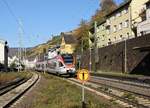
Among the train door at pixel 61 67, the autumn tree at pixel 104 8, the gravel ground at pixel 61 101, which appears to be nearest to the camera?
the gravel ground at pixel 61 101

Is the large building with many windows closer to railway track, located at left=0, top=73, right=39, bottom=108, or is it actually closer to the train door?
the train door

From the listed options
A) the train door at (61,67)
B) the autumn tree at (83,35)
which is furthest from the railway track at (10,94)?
the autumn tree at (83,35)

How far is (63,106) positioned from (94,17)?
110m

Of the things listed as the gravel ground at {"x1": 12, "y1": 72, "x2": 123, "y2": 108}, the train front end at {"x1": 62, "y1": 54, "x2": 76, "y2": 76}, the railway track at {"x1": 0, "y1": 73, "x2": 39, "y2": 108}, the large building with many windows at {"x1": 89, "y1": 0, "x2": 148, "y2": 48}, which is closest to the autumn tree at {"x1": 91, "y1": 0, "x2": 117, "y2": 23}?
the large building with many windows at {"x1": 89, "y1": 0, "x2": 148, "y2": 48}

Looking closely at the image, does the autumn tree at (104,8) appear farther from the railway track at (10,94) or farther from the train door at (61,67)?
the railway track at (10,94)

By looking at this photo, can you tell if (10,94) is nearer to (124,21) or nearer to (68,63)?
(68,63)

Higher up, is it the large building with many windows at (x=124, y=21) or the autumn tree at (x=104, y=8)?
the autumn tree at (x=104, y=8)

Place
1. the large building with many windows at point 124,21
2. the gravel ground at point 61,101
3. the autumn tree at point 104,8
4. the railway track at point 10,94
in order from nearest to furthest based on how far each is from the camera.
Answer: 1. the gravel ground at point 61,101
2. the railway track at point 10,94
3. the large building with many windows at point 124,21
4. the autumn tree at point 104,8

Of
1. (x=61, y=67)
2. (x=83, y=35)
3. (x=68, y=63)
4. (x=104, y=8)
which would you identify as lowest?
(x=61, y=67)

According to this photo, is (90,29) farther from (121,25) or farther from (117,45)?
(117,45)

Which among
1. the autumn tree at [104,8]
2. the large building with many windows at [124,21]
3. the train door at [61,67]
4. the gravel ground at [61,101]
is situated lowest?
the gravel ground at [61,101]

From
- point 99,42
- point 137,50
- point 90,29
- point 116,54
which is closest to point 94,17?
point 90,29

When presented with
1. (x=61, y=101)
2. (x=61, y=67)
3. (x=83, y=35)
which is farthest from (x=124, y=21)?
(x=61, y=101)

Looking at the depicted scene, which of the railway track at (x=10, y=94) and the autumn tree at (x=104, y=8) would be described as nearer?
the railway track at (x=10, y=94)
